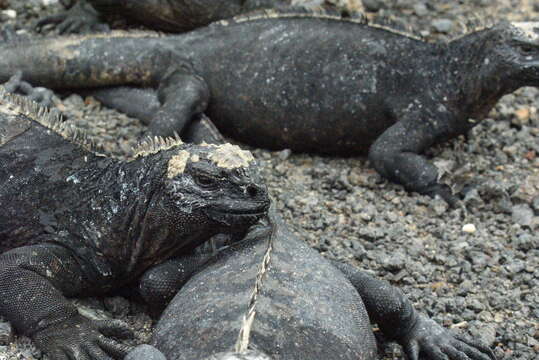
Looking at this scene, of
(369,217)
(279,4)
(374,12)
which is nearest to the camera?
(369,217)

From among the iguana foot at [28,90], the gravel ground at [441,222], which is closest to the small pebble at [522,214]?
the gravel ground at [441,222]

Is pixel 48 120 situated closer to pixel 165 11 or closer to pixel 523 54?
pixel 165 11

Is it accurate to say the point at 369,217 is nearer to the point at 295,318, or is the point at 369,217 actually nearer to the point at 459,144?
the point at 459,144

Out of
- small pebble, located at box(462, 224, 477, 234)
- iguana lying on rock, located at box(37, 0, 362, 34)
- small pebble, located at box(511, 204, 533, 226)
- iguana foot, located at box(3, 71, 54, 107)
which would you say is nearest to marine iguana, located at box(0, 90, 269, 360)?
iguana foot, located at box(3, 71, 54, 107)

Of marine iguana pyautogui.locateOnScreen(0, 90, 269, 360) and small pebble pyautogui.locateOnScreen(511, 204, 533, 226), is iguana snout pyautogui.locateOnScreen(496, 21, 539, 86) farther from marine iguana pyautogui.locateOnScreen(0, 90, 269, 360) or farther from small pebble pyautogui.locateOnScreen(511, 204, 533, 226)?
marine iguana pyautogui.locateOnScreen(0, 90, 269, 360)

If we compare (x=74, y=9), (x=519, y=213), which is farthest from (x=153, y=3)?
(x=519, y=213)

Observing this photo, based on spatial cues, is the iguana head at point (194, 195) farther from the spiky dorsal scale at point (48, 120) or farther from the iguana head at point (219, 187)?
the spiky dorsal scale at point (48, 120)
